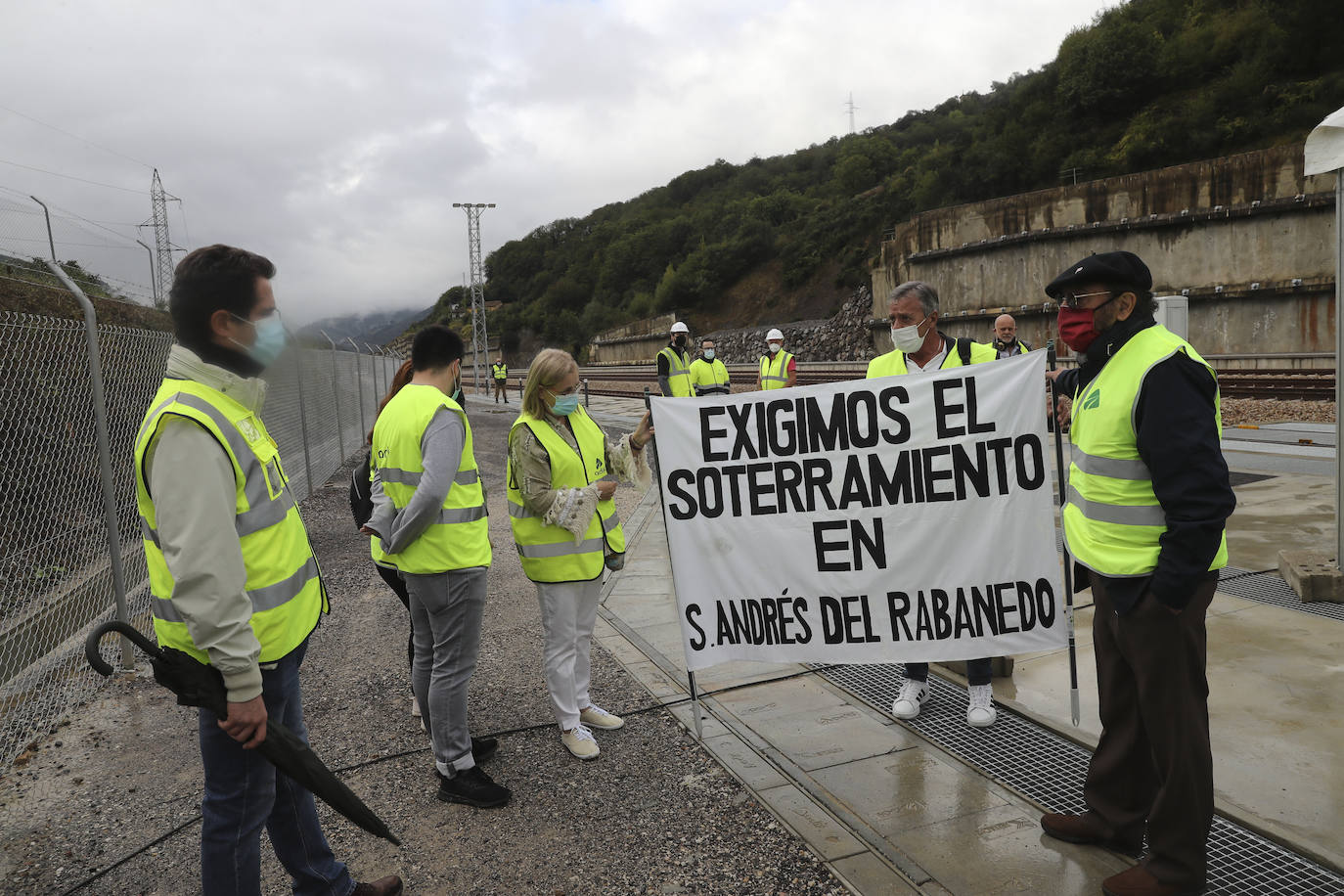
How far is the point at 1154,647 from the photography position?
2.77 metres

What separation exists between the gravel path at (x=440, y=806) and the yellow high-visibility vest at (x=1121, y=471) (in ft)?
4.78

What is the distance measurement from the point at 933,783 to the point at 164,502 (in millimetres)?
3000

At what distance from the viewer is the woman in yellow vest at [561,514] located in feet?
13.1

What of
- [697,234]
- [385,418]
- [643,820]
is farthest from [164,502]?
[697,234]

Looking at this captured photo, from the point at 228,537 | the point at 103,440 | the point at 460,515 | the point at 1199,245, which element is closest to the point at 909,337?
the point at 460,515

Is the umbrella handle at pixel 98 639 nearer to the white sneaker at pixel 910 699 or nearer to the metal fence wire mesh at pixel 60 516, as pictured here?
the metal fence wire mesh at pixel 60 516

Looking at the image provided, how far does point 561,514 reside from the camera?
13.0 ft

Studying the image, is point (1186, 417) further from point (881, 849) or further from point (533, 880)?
point (533, 880)

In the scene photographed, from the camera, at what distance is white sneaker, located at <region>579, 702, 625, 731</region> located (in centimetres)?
433

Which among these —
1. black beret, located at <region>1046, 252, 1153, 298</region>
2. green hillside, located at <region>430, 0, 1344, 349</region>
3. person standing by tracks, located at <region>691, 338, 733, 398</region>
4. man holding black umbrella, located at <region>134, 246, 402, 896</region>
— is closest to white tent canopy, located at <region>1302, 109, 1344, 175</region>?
black beret, located at <region>1046, 252, 1153, 298</region>

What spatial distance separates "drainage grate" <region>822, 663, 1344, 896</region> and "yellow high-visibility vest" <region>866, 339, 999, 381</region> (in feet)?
5.55

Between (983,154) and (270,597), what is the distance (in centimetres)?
4760

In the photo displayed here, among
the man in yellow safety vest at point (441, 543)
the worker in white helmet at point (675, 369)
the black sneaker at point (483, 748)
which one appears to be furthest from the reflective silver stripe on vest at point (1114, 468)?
the worker in white helmet at point (675, 369)

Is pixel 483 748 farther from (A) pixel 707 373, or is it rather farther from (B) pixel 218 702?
(A) pixel 707 373
